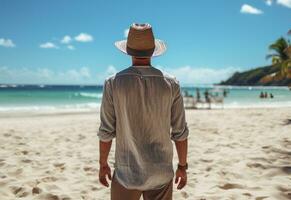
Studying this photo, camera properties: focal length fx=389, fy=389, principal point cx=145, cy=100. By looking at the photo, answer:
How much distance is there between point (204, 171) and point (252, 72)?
157718mm

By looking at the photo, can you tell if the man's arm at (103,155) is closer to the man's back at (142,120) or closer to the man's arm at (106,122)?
the man's arm at (106,122)

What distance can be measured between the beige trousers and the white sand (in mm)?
2248

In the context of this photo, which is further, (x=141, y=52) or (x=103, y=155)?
(x=103, y=155)

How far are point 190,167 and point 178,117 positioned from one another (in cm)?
393

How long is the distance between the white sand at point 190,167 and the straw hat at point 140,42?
267 cm

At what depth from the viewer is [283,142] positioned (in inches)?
314

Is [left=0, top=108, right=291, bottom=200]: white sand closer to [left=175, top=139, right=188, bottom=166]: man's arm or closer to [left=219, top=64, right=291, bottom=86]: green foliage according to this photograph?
[left=175, top=139, right=188, bottom=166]: man's arm

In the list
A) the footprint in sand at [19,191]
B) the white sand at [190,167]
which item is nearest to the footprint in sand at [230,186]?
the white sand at [190,167]

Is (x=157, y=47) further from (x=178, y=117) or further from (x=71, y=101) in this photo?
(x=71, y=101)

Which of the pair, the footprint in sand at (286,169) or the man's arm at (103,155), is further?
the footprint in sand at (286,169)

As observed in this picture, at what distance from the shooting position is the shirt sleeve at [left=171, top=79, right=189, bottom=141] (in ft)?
7.47

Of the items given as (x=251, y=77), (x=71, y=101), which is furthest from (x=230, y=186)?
(x=251, y=77)

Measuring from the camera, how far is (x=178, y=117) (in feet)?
7.68

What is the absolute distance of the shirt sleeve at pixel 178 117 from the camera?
2276mm
